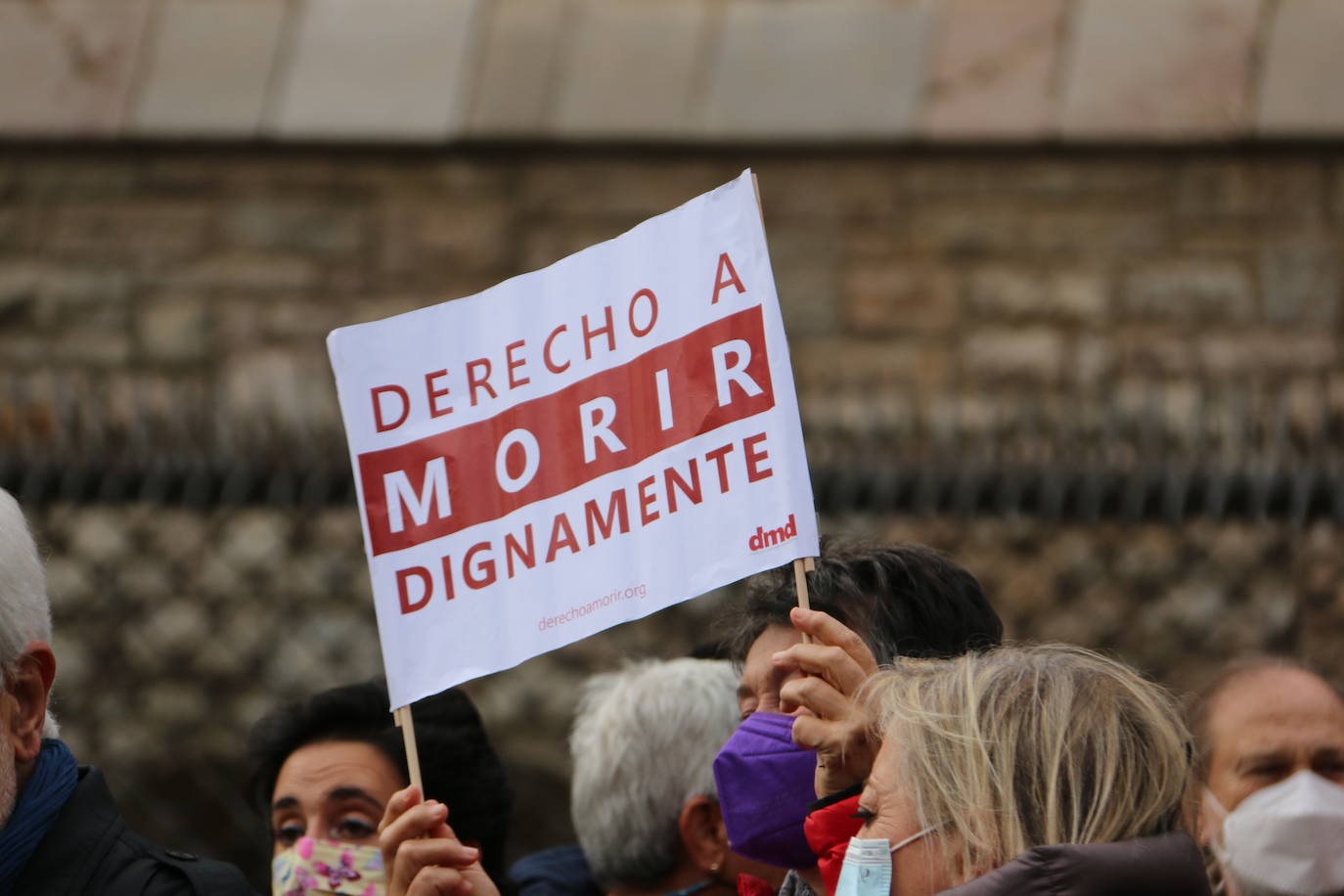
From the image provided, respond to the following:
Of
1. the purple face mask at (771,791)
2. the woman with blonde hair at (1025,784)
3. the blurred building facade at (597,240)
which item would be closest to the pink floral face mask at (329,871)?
the purple face mask at (771,791)

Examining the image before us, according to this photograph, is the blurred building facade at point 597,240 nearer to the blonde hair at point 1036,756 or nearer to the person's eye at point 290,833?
the person's eye at point 290,833

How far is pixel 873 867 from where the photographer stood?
250cm

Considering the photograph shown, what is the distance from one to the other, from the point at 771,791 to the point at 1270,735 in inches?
45.9

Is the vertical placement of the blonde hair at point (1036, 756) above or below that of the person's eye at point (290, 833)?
above

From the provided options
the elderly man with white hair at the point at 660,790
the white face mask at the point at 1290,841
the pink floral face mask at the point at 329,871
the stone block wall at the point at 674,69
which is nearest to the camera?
the white face mask at the point at 1290,841

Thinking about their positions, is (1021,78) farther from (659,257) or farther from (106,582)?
(659,257)

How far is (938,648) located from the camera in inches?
122

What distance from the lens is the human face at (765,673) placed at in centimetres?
309

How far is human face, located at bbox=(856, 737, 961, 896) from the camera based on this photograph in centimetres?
247

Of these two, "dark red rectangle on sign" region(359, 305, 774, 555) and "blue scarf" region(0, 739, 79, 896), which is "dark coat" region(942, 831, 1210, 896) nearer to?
"dark red rectangle on sign" region(359, 305, 774, 555)

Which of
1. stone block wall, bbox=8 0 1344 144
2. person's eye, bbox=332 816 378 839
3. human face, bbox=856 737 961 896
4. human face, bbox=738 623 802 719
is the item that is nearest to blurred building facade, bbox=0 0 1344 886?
stone block wall, bbox=8 0 1344 144

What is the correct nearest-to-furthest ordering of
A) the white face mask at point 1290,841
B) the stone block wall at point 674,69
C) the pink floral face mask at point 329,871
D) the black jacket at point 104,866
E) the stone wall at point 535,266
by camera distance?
the black jacket at point 104,866, the white face mask at point 1290,841, the pink floral face mask at point 329,871, the stone wall at point 535,266, the stone block wall at point 674,69

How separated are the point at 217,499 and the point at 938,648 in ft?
12.6

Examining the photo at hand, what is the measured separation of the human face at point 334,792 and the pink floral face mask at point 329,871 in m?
0.03
